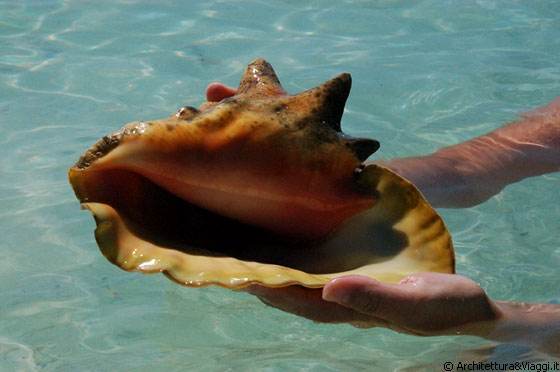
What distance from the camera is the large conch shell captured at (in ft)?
4.39

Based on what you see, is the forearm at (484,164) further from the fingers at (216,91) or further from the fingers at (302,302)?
the fingers at (302,302)

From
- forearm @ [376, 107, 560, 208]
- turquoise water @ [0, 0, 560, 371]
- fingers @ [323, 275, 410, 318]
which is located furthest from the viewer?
forearm @ [376, 107, 560, 208]

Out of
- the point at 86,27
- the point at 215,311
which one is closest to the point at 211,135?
the point at 215,311

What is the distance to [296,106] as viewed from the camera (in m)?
1.40

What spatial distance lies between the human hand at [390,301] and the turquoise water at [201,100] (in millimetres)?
467

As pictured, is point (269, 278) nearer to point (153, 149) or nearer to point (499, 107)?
point (153, 149)

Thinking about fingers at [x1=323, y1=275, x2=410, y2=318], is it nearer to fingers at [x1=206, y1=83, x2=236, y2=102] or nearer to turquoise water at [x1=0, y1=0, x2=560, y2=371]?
turquoise water at [x1=0, y1=0, x2=560, y2=371]

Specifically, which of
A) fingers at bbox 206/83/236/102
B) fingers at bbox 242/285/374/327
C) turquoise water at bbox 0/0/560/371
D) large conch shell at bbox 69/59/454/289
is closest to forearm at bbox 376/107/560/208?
turquoise water at bbox 0/0/560/371

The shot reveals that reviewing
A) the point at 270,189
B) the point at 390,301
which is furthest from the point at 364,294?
the point at 270,189

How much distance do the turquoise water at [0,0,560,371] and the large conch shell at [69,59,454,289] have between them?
20.2 inches

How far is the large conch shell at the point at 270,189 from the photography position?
1.34m

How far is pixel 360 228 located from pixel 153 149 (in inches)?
16.0

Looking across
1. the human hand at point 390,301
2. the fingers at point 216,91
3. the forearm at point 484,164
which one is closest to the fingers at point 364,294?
the human hand at point 390,301

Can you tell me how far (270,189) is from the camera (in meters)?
1.41
